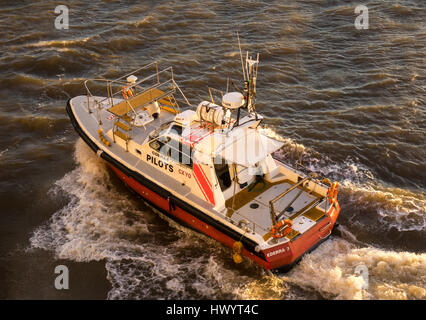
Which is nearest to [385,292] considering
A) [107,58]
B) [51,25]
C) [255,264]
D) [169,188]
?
[255,264]

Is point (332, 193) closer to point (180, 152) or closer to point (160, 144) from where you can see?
point (180, 152)

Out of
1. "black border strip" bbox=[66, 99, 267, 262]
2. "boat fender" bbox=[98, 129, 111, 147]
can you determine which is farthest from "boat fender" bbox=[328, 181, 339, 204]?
"boat fender" bbox=[98, 129, 111, 147]

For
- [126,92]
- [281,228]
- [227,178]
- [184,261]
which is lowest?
[184,261]

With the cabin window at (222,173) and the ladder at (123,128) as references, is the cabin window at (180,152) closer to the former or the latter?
the cabin window at (222,173)

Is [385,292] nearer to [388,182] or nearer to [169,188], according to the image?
[388,182]

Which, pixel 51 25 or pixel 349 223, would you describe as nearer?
pixel 349 223

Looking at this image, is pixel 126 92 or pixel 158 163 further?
pixel 126 92

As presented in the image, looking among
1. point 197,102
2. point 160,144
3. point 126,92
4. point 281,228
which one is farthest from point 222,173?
point 197,102
